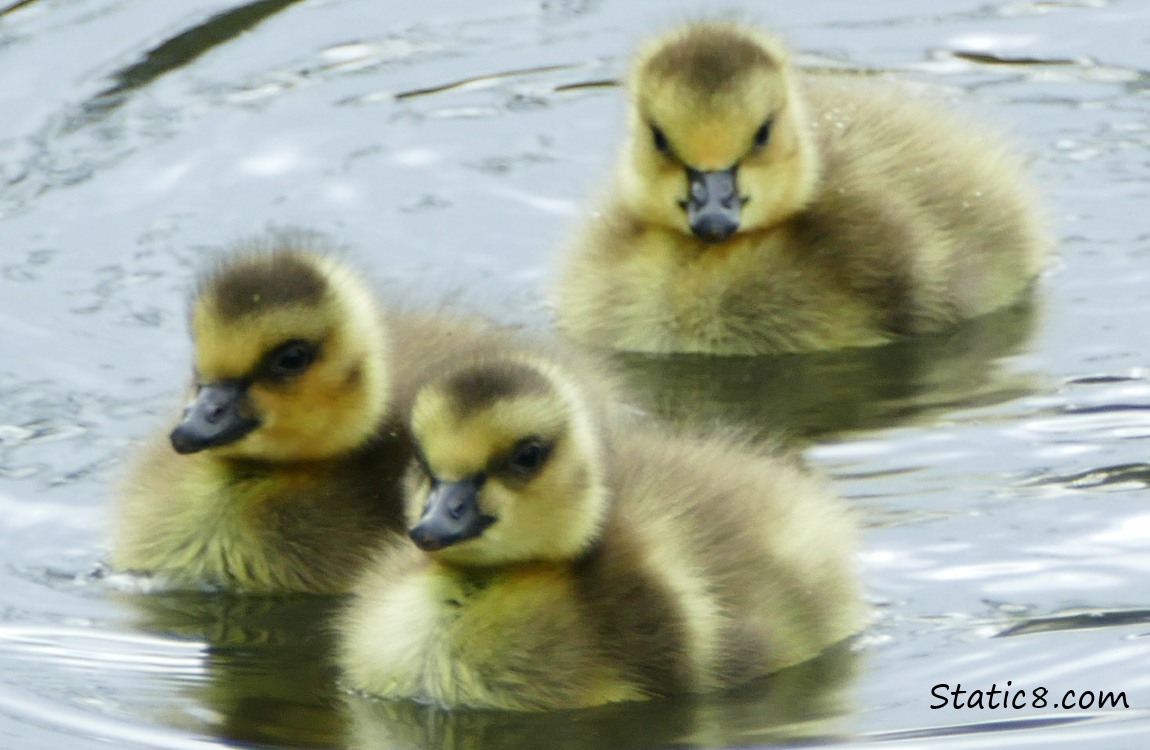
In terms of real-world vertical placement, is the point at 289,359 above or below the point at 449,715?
above

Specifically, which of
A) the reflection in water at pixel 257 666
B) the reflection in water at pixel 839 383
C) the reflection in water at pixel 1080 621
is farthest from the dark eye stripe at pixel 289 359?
the reflection in water at pixel 1080 621

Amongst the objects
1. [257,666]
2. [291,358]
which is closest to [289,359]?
[291,358]

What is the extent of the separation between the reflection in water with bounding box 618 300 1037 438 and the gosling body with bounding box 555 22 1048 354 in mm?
62

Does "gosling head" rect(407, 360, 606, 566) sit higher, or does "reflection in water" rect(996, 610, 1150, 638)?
"gosling head" rect(407, 360, 606, 566)

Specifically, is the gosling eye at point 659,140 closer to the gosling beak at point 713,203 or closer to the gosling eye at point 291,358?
the gosling beak at point 713,203

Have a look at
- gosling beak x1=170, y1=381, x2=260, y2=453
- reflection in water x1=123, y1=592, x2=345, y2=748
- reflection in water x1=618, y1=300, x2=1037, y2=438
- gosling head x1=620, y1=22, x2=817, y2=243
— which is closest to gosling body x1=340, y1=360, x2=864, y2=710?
reflection in water x1=123, y1=592, x2=345, y2=748

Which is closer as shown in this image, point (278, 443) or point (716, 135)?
point (278, 443)

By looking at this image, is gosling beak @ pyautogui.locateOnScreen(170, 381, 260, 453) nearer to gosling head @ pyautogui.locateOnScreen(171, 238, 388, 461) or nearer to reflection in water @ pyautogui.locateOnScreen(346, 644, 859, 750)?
gosling head @ pyautogui.locateOnScreen(171, 238, 388, 461)

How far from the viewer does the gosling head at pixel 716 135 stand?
22.6 ft

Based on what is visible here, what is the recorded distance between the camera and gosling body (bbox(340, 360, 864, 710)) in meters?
4.93

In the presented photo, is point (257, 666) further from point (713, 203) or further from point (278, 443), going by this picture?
point (713, 203)

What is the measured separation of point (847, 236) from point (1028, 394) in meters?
0.67

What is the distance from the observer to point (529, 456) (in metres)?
4.98

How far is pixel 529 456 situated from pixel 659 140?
2.25m
